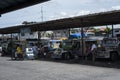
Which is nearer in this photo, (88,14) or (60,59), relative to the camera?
(88,14)

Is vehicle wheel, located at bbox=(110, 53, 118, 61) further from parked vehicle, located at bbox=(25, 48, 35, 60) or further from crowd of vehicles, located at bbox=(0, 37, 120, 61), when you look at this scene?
parked vehicle, located at bbox=(25, 48, 35, 60)

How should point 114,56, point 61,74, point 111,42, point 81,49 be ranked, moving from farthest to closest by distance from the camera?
point 81,49
point 111,42
point 114,56
point 61,74

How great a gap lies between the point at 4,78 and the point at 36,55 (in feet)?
73.5

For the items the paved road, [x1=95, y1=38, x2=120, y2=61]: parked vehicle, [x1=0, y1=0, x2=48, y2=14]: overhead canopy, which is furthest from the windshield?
[x1=0, y1=0, x2=48, y2=14]: overhead canopy

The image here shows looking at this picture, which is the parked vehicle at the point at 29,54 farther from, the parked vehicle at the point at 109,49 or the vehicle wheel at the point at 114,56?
the vehicle wheel at the point at 114,56

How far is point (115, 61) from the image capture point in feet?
95.4

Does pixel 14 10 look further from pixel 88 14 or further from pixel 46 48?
pixel 46 48

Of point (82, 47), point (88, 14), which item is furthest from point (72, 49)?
point (88, 14)

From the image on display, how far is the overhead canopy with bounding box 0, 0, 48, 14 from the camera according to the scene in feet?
17.3

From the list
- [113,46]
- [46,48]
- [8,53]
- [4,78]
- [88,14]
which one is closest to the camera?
[4,78]

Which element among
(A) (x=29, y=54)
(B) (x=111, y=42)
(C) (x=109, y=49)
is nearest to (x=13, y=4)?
(C) (x=109, y=49)

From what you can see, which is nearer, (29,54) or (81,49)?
(81,49)

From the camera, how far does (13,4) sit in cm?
550

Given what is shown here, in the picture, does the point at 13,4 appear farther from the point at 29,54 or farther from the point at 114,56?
the point at 29,54
